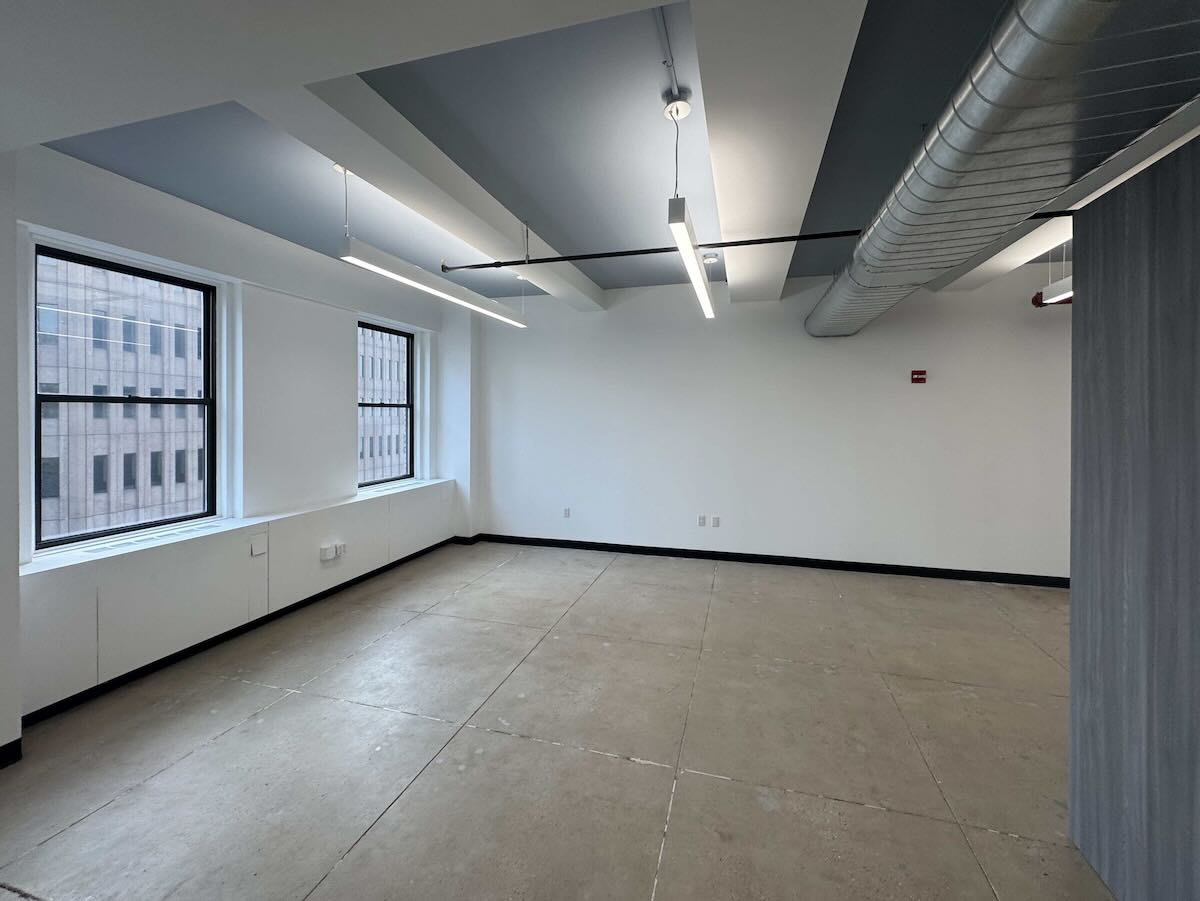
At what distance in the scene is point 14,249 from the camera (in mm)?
2242

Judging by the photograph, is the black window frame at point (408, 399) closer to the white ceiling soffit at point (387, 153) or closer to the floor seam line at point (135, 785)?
the white ceiling soffit at point (387, 153)

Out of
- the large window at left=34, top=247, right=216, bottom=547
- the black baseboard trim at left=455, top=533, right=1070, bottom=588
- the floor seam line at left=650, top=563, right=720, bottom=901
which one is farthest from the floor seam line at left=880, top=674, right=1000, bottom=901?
the large window at left=34, top=247, right=216, bottom=547

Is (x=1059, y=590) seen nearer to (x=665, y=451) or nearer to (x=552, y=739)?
(x=665, y=451)

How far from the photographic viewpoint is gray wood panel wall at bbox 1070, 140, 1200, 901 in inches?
53.9

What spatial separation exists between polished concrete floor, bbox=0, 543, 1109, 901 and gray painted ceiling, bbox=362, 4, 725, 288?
3.01 m

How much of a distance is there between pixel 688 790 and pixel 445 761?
1.11 metres

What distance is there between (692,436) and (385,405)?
3.50 meters

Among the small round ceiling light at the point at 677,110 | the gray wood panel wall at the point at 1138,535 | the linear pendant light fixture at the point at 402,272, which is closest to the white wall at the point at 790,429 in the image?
the linear pendant light fixture at the point at 402,272

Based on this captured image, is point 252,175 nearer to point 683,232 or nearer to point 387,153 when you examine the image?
point 387,153

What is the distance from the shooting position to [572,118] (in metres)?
2.36

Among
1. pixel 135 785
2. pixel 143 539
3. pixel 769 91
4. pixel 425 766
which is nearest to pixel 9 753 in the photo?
pixel 135 785

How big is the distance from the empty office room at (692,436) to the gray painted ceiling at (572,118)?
0.08 feet

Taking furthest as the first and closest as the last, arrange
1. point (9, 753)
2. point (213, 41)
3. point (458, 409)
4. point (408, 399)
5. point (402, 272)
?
point (458, 409), point (408, 399), point (402, 272), point (9, 753), point (213, 41)

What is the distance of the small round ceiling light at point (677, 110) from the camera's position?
2200 mm
